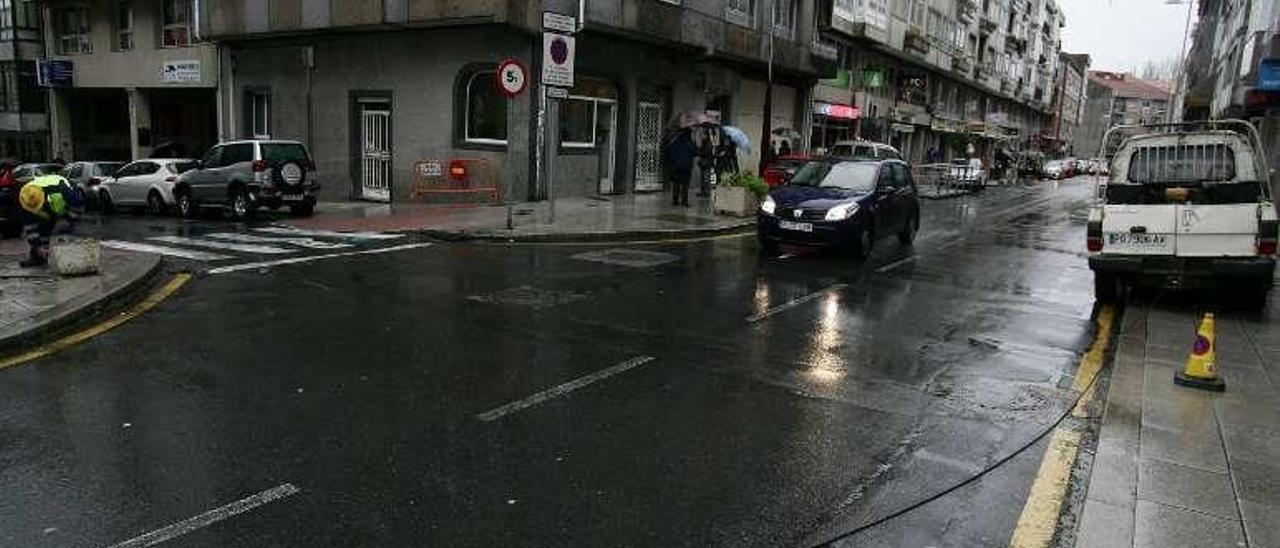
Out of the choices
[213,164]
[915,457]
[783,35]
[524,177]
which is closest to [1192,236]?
[915,457]

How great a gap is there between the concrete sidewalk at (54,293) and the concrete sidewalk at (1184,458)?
7.75 m

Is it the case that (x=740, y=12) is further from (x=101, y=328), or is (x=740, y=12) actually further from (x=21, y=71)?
(x=21, y=71)

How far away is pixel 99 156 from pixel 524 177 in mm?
23320

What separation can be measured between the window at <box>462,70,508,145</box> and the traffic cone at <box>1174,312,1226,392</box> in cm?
1567

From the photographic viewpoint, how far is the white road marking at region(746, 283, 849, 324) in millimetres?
9056

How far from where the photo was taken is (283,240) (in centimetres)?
1443

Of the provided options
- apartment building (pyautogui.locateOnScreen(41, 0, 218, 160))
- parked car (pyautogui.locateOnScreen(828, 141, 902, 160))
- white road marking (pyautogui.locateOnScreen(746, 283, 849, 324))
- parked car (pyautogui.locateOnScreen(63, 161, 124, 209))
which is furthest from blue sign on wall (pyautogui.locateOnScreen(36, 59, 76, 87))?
white road marking (pyautogui.locateOnScreen(746, 283, 849, 324))

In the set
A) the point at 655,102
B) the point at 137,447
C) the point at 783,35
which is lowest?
the point at 137,447

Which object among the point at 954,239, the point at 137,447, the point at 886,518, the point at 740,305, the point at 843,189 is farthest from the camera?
the point at 954,239

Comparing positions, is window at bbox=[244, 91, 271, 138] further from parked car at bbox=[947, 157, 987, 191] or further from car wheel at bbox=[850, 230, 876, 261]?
parked car at bbox=[947, 157, 987, 191]

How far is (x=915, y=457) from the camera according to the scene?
5.18 meters

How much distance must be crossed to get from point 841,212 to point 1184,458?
8257mm

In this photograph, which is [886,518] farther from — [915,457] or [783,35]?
[783,35]

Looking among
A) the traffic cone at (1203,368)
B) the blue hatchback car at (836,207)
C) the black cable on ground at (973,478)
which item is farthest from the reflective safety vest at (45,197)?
the traffic cone at (1203,368)
